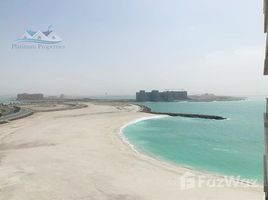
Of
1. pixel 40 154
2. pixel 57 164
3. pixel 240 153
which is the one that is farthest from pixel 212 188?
pixel 240 153

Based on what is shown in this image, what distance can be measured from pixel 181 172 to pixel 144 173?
324 cm

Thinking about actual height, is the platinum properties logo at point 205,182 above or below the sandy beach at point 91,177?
below

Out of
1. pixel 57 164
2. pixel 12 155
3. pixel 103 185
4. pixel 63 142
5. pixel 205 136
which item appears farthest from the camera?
pixel 205 136

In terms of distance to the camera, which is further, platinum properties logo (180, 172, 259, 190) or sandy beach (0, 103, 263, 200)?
platinum properties logo (180, 172, 259, 190)

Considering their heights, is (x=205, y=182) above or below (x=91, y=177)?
below

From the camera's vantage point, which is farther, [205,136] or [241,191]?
[205,136]

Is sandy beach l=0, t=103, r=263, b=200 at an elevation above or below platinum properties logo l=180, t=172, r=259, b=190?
above

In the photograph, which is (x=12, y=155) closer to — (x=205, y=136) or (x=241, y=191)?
(x=241, y=191)

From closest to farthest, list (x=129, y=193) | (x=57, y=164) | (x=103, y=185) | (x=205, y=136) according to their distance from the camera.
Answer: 1. (x=129, y=193)
2. (x=103, y=185)
3. (x=57, y=164)
4. (x=205, y=136)

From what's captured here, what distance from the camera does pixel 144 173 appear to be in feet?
79.7

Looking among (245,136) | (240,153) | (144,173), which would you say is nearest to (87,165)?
(144,173)

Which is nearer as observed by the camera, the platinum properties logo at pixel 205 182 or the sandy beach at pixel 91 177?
the sandy beach at pixel 91 177

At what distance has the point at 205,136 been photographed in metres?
56.2

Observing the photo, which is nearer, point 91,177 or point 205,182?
point 91,177
